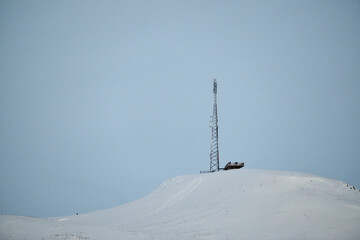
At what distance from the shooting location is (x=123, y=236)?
1467 cm

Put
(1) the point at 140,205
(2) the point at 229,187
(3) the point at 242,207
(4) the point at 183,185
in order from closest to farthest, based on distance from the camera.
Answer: (3) the point at 242,207, (2) the point at 229,187, (1) the point at 140,205, (4) the point at 183,185

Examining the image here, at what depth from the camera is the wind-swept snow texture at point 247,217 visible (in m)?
13.7

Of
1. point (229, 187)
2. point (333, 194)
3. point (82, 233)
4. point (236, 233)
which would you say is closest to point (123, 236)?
point (82, 233)

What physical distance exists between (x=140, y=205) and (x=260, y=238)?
20.8 metres

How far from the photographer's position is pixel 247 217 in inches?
656

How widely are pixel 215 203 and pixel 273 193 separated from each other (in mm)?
5291

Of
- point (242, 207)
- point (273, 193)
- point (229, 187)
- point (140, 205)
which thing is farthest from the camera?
point (140, 205)

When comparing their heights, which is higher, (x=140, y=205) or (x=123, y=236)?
(x=123, y=236)

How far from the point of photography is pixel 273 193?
20219 mm

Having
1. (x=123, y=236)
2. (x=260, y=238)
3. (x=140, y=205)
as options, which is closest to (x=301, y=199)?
(x=260, y=238)

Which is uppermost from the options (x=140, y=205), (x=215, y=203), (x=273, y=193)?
(x=273, y=193)

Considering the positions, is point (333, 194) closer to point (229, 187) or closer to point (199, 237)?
point (229, 187)

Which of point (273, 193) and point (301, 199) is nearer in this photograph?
point (301, 199)

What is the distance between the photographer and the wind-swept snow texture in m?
13.7
